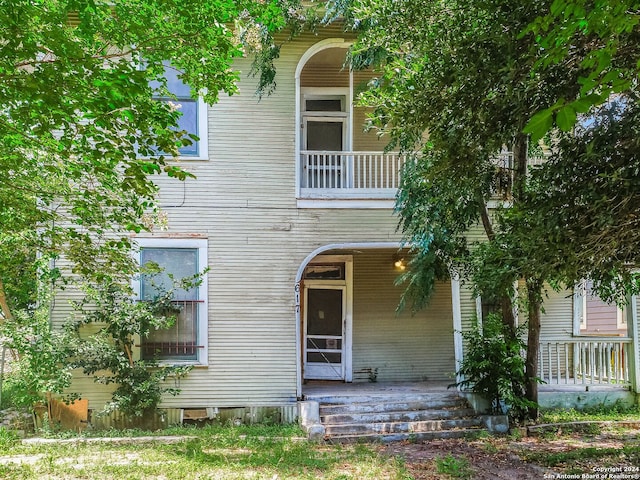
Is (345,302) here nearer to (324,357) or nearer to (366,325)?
(366,325)

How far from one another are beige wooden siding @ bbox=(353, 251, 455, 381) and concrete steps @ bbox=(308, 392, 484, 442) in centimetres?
174

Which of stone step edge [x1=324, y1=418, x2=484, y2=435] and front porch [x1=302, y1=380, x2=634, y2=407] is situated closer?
stone step edge [x1=324, y1=418, x2=484, y2=435]

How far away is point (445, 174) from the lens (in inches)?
193

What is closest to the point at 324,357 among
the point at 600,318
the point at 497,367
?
the point at 497,367

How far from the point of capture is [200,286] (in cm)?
811

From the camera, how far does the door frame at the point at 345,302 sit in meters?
9.95

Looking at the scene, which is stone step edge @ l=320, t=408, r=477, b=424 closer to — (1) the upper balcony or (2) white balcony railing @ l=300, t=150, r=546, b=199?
(1) the upper balcony

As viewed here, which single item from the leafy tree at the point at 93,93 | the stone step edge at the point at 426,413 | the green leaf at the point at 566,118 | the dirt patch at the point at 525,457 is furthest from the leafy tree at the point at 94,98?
the dirt patch at the point at 525,457

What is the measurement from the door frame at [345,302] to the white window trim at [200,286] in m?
2.52

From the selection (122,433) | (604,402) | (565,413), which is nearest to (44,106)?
(122,433)

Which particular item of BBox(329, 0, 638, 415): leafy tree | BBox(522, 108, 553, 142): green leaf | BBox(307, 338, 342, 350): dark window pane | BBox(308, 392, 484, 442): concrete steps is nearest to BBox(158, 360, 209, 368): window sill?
BBox(308, 392, 484, 442): concrete steps

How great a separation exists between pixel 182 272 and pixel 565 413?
23.6 ft

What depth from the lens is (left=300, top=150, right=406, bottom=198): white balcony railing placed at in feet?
27.6

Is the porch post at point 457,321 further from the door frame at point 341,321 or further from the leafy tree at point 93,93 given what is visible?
the leafy tree at point 93,93
